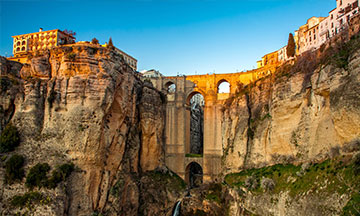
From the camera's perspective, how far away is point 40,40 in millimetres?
45750

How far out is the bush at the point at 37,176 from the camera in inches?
1073

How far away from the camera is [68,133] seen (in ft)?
99.3

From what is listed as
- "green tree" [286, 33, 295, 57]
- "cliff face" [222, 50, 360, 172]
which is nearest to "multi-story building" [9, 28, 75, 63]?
"cliff face" [222, 50, 360, 172]

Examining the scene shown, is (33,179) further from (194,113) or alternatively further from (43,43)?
(194,113)

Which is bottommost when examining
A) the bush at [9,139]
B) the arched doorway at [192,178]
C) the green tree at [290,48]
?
the arched doorway at [192,178]

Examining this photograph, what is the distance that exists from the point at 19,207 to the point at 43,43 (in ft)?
88.4

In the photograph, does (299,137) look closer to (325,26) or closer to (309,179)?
(309,179)

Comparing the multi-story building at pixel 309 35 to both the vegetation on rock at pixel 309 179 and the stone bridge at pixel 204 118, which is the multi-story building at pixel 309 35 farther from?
the vegetation on rock at pixel 309 179

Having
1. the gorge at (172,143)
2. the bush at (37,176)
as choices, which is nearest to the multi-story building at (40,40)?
the gorge at (172,143)

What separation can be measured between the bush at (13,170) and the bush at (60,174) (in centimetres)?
271

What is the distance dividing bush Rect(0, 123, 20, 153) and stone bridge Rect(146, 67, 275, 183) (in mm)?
20691

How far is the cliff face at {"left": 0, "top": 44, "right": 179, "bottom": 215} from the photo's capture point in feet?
96.5

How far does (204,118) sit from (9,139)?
24.7 metres

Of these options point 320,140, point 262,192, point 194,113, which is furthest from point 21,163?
point 194,113
